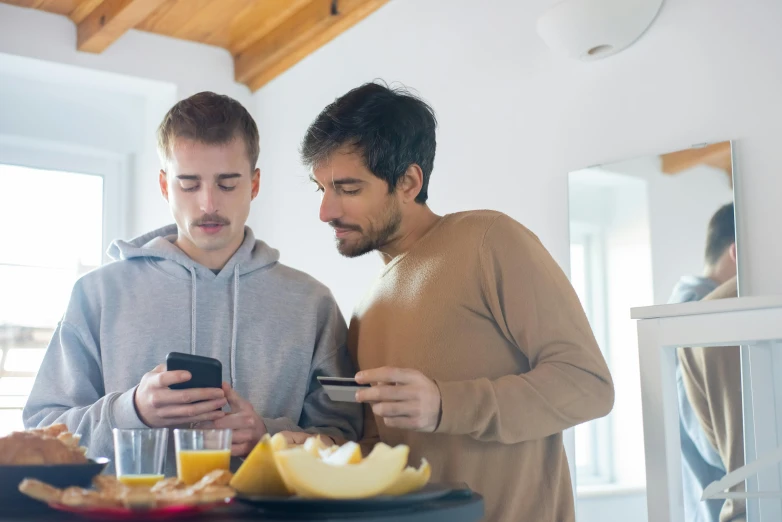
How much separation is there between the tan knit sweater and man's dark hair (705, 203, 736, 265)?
728mm

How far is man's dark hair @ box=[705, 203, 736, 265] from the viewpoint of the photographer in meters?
2.02

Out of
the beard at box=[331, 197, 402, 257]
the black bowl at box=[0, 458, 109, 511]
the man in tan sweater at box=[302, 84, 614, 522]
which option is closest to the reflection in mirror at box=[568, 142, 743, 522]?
the man in tan sweater at box=[302, 84, 614, 522]

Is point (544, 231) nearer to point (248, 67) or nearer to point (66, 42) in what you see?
point (248, 67)

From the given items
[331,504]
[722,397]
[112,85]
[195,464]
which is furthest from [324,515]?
[112,85]

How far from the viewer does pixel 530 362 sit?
4.65 feet

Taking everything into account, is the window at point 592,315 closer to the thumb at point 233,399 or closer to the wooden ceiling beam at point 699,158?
the wooden ceiling beam at point 699,158

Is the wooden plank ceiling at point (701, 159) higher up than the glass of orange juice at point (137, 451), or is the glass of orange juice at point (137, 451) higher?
the wooden plank ceiling at point (701, 159)

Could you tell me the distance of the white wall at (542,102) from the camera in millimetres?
2012

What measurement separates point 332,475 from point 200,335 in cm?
83

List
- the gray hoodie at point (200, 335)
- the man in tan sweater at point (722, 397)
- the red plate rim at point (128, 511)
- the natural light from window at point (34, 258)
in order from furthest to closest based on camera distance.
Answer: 1. the natural light from window at point (34, 258)
2. the man in tan sweater at point (722, 397)
3. the gray hoodie at point (200, 335)
4. the red plate rim at point (128, 511)

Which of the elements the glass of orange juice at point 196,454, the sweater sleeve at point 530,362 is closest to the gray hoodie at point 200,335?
the sweater sleeve at point 530,362

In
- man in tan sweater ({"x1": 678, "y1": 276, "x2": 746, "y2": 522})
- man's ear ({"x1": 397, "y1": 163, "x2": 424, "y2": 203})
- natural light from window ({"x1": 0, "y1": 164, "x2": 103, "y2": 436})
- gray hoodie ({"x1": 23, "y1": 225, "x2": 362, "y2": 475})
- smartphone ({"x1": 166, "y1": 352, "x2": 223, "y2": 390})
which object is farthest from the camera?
natural light from window ({"x1": 0, "y1": 164, "x2": 103, "y2": 436})

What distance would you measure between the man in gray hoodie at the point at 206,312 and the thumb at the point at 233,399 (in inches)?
5.7

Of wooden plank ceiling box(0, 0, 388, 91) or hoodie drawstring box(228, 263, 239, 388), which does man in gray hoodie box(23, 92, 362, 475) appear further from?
wooden plank ceiling box(0, 0, 388, 91)
